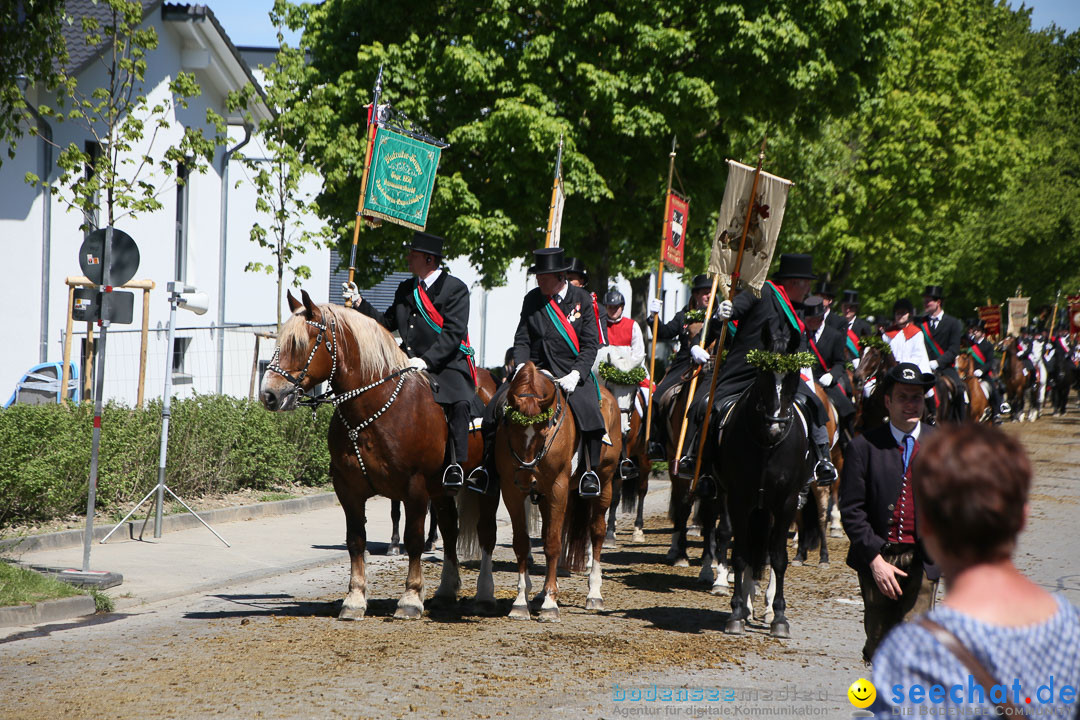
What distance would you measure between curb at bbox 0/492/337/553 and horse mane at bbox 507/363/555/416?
496 centimetres

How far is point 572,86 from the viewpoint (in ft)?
70.6

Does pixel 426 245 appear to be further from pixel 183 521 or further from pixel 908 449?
pixel 183 521

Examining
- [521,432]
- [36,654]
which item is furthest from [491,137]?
[36,654]

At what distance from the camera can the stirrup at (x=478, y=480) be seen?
9.24 m

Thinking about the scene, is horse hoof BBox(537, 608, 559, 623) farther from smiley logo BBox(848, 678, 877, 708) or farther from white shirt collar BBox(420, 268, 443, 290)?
smiley logo BBox(848, 678, 877, 708)

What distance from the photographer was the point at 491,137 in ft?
68.2

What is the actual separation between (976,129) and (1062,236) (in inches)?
511

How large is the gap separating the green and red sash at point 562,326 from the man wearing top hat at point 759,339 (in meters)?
1.13

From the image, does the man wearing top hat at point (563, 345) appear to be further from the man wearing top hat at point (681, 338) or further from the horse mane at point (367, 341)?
the man wearing top hat at point (681, 338)

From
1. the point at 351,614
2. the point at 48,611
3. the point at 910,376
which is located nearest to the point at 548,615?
the point at 351,614

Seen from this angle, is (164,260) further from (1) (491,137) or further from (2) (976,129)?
(2) (976,129)

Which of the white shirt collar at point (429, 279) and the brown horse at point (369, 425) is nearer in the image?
the brown horse at point (369, 425)

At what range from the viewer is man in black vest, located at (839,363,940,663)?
5.76 m

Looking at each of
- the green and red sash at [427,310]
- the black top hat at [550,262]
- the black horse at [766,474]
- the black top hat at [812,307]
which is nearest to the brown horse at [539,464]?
the green and red sash at [427,310]
